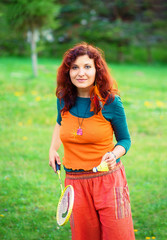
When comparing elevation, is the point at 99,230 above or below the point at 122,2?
below

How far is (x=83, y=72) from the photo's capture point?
104 inches

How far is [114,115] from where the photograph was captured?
264 centimetres

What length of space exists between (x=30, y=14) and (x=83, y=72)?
11.1m

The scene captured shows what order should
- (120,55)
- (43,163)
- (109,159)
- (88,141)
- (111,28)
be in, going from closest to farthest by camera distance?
(109,159), (88,141), (43,163), (120,55), (111,28)

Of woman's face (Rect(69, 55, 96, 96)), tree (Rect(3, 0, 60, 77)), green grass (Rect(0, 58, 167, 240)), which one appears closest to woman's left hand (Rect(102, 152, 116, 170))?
woman's face (Rect(69, 55, 96, 96))

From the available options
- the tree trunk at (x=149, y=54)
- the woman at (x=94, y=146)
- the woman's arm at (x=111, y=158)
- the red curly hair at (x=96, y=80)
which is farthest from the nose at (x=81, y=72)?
the tree trunk at (x=149, y=54)

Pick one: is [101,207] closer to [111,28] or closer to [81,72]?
[81,72]

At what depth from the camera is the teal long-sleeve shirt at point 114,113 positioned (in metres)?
2.62

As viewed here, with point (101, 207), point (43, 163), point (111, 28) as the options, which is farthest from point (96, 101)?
point (111, 28)

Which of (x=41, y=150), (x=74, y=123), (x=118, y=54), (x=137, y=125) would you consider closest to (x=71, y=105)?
(x=74, y=123)

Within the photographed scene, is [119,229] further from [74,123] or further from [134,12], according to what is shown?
[134,12]

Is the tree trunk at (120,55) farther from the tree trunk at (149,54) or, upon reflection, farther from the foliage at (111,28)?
the tree trunk at (149,54)

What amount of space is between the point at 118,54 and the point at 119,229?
25983mm

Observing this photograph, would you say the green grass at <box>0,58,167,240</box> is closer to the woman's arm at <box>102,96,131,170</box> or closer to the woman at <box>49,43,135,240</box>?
the woman at <box>49,43,135,240</box>
